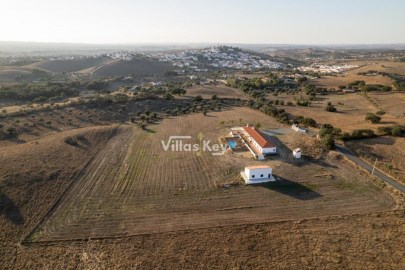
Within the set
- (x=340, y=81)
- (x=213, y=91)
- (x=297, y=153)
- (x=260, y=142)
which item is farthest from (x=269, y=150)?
(x=340, y=81)

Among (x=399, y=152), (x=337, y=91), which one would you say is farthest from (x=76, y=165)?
(x=337, y=91)

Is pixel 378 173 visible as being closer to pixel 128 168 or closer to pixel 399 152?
pixel 399 152

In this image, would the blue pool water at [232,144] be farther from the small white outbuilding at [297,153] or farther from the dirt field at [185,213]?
the small white outbuilding at [297,153]

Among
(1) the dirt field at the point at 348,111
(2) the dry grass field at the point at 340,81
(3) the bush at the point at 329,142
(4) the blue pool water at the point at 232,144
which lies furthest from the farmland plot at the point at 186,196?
(2) the dry grass field at the point at 340,81

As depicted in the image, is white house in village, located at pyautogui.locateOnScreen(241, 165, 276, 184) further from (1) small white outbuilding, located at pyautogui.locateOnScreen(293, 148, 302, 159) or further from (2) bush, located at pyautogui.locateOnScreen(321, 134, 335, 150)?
(2) bush, located at pyautogui.locateOnScreen(321, 134, 335, 150)

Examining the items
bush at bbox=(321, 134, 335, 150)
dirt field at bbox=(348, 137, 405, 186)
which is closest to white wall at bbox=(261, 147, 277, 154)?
bush at bbox=(321, 134, 335, 150)

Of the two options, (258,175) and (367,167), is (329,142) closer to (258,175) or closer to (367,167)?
(367,167)

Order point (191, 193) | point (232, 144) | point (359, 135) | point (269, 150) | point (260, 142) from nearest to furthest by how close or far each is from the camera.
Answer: point (191, 193) → point (269, 150) → point (260, 142) → point (232, 144) → point (359, 135)
